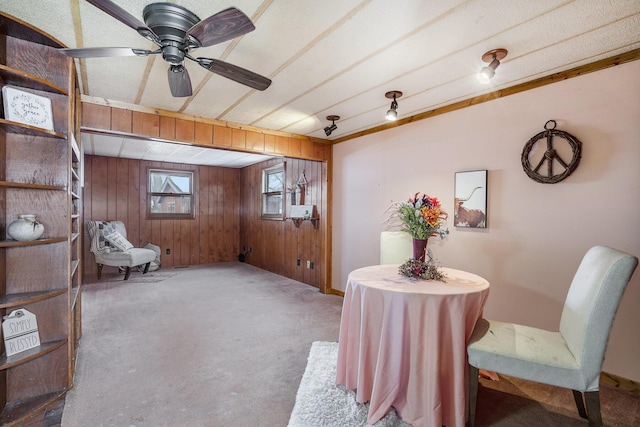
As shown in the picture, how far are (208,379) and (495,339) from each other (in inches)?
73.7

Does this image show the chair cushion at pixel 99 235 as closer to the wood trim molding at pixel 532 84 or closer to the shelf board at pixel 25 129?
the shelf board at pixel 25 129

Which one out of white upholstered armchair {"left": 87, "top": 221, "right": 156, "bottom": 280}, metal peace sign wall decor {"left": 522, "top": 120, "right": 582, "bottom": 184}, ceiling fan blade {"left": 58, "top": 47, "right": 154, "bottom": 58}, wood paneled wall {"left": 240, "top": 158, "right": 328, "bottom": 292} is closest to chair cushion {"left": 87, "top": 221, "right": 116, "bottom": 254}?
white upholstered armchair {"left": 87, "top": 221, "right": 156, "bottom": 280}

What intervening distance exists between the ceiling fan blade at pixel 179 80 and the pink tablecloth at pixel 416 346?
1.65 metres

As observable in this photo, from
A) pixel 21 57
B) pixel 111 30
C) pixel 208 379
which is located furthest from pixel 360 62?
pixel 208 379

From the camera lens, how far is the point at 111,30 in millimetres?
1793

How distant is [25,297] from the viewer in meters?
1.81

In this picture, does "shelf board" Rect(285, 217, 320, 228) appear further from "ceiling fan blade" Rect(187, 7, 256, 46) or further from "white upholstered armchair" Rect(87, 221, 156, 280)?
"ceiling fan blade" Rect(187, 7, 256, 46)

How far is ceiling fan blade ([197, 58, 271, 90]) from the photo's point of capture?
175 cm

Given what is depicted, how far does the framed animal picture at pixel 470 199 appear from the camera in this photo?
8.95 feet

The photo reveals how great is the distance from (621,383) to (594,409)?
102 centimetres

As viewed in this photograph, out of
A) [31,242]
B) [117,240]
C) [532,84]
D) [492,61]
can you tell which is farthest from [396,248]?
[117,240]

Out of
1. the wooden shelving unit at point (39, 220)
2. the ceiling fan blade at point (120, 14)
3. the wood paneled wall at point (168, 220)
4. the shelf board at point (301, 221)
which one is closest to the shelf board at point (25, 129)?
the wooden shelving unit at point (39, 220)

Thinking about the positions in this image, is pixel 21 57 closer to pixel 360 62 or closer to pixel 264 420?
pixel 360 62

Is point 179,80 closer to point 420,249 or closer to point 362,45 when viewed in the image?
point 362,45
